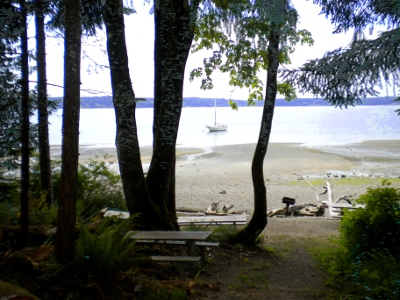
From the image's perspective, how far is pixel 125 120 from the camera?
6.43 meters

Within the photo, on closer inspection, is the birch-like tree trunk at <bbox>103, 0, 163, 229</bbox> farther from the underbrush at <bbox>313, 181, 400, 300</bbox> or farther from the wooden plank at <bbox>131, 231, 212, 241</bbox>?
the underbrush at <bbox>313, 181, 400, 300</bbox>

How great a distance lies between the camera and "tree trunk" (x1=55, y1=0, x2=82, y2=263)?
4363 mm

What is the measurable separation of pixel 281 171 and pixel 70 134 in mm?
25421

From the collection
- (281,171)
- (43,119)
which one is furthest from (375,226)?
(281,171)

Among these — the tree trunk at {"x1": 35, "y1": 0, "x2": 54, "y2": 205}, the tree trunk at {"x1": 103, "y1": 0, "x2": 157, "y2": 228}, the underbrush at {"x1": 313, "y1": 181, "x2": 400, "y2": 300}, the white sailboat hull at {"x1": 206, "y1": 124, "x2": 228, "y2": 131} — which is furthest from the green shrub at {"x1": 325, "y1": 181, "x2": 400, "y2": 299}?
the white sailboat hull at {"x1": 206, "y1": 124, "x2": 228, "y2": 131}

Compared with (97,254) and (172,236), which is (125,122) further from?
(97,254)

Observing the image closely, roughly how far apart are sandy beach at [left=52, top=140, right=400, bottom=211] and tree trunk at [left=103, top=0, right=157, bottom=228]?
6.33m

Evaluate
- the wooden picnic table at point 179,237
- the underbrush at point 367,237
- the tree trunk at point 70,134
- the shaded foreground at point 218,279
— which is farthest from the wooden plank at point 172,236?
the underbrush at point 367,237

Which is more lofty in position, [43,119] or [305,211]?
[43,119]

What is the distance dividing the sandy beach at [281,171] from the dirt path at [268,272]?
6.60 m

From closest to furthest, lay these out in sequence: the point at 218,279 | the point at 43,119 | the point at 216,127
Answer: the point at 218,279 → the point at 43,119 → the point at 216,127

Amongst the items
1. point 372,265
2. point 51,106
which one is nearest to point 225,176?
point 51,106

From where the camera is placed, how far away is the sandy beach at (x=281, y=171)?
68.1ft

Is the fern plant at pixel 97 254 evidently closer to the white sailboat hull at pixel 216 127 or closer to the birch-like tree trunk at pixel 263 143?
the birch-like tree trunk at pixel 263 143
